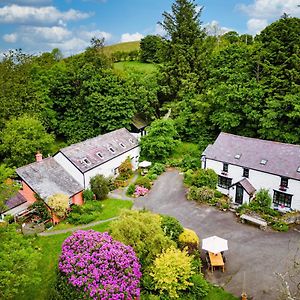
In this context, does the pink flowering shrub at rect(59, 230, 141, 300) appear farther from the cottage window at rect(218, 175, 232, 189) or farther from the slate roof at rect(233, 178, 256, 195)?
the cottage window at rect(218, 175, 232, 189)

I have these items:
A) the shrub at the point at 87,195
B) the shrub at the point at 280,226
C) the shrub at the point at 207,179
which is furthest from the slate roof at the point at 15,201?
the shrub at the point at 280,226

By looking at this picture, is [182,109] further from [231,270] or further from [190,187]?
[231,270]

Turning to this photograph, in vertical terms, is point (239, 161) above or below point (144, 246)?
above

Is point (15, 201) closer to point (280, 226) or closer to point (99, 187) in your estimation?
point (99, 187)

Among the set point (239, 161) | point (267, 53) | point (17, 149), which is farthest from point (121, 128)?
point (267, 53)

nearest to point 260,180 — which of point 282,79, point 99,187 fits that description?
point 282,79

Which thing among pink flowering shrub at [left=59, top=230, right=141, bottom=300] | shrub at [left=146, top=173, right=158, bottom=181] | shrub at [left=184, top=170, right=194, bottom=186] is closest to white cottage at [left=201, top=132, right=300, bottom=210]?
shrub at [left=184, top=170, right=194, bottom=186]

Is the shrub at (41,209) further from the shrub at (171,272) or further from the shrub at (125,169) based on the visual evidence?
the shrub at (171,272)

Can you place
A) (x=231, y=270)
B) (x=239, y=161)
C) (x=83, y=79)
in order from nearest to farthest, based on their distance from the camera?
(x=231, y=270), (x=239, y=161), (x=83, y=79)
